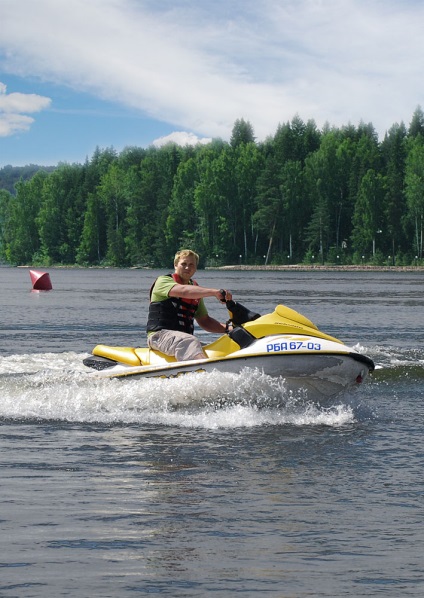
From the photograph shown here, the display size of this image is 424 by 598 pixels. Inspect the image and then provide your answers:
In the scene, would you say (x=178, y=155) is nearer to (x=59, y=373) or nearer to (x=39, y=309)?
(x=39, y=309)

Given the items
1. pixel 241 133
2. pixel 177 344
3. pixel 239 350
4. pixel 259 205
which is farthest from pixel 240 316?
pixel 241 133

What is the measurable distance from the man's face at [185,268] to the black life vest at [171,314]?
3.5 inches

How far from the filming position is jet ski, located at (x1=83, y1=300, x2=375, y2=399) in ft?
34.7

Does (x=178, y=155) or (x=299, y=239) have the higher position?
(x=178, y=155)

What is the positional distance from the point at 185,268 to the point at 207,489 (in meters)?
4.23

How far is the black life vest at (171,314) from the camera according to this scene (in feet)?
37.4

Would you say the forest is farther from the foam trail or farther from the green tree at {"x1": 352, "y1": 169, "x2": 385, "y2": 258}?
the foam trail

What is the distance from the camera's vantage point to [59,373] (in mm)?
12570

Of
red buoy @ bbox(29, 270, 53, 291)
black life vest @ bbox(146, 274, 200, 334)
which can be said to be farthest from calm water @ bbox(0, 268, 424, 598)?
red buoy @ bbox(29, 270, 53, 291)

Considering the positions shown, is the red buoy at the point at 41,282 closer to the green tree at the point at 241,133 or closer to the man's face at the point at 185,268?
the man's face at the point at 185,268

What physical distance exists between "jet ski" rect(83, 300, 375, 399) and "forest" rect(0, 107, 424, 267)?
10462cm

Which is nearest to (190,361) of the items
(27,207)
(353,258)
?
(353,258)

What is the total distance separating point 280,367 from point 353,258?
106918 mm

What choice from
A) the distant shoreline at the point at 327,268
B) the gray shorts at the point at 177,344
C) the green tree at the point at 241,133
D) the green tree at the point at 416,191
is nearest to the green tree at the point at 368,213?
the distant shoreline at the point at 327,268
